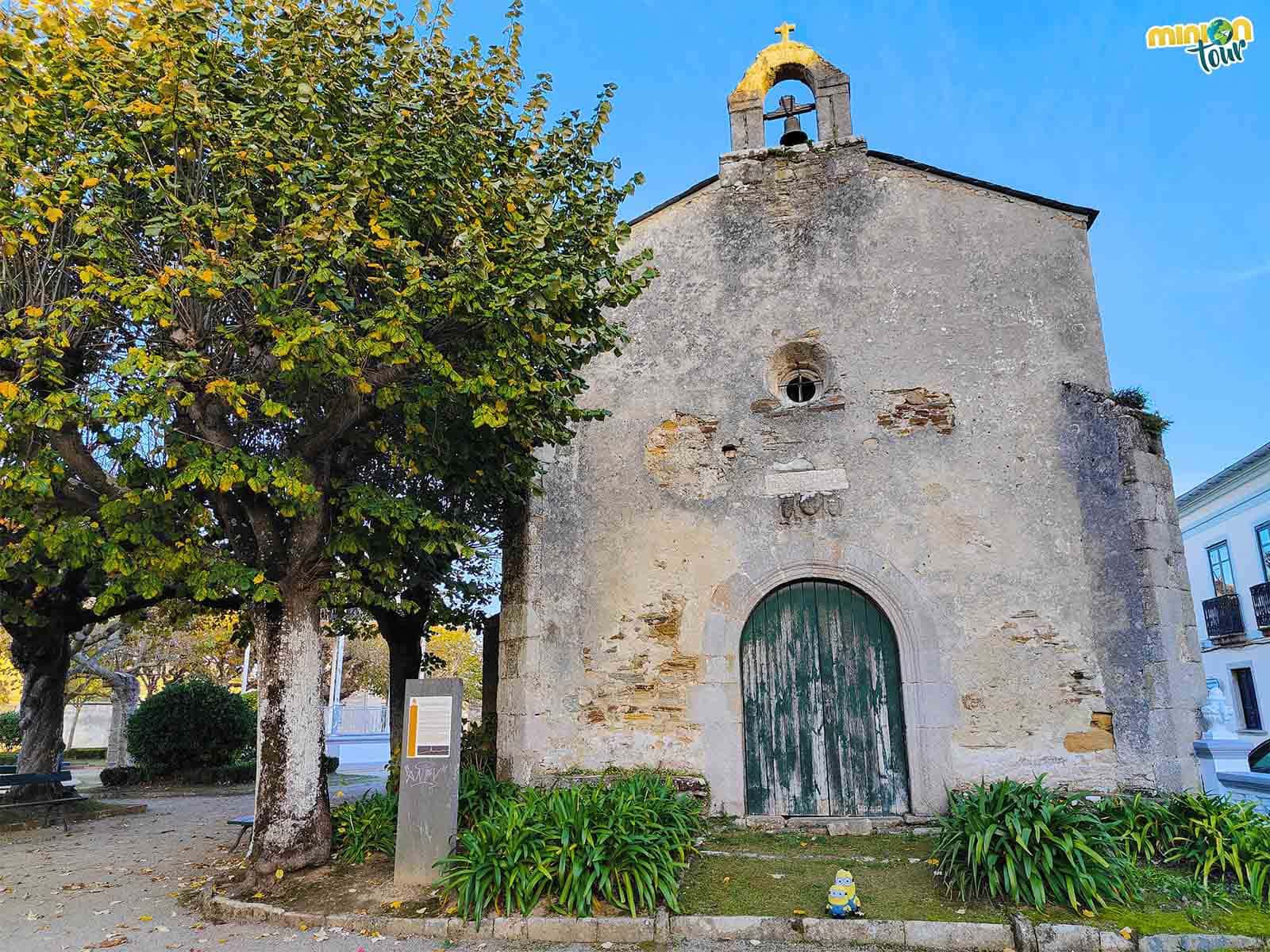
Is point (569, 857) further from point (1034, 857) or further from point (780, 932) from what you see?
point (1034, 857)

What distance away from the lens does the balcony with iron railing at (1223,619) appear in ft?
65.6

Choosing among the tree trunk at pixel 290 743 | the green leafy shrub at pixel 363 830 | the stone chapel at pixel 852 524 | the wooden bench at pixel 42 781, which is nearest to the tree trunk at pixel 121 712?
the wooden bench at pixel 42 781

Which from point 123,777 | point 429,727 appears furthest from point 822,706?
point 123,777

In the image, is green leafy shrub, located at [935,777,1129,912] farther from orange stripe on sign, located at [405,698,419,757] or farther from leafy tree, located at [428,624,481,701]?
leafy tree, located at [428,624,481,701]

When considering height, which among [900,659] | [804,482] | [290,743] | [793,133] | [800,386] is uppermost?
[793,133]

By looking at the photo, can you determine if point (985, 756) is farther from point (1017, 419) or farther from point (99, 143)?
point (99, 143)

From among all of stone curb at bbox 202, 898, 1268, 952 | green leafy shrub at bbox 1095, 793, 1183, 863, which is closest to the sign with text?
stone curb at bbox 202, 898, 1268, 952

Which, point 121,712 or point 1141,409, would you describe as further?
point 121,712

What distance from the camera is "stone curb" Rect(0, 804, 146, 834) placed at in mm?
10219

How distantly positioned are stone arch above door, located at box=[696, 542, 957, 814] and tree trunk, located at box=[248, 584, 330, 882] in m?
3.58

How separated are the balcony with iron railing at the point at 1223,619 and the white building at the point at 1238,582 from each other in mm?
18

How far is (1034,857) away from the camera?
5.47m

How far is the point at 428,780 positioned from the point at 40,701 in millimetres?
8367

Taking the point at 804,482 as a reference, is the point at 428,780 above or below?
below
